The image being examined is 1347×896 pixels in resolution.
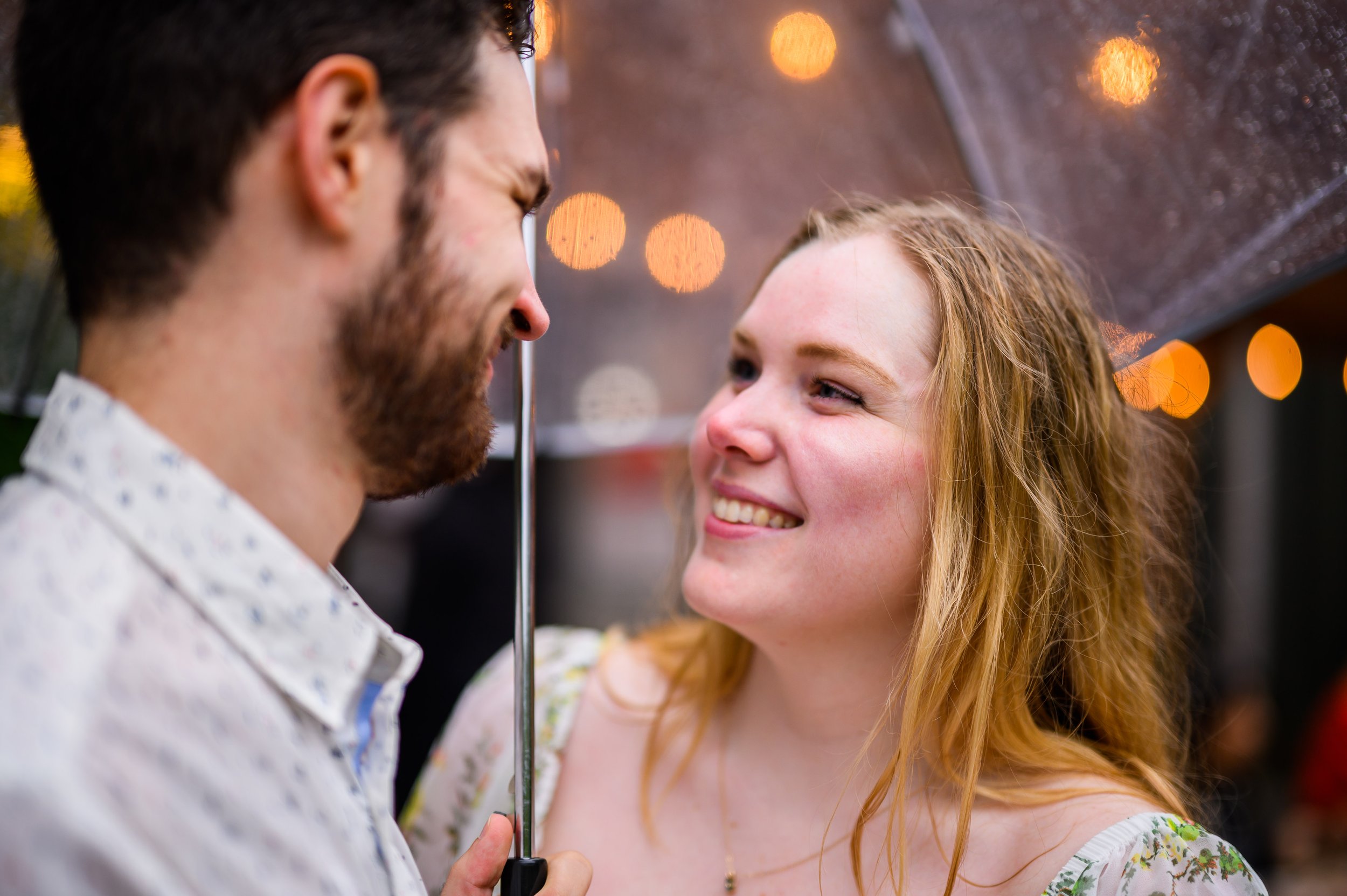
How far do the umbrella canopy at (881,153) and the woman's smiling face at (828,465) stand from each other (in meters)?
0.53

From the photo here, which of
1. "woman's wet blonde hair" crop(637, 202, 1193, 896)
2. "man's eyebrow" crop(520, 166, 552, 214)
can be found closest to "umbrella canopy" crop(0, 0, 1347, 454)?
"woman's wet blonde hair" crop(637, 202, 1193, 896)

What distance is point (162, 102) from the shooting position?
88 centimetres

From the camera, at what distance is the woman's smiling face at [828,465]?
1.38 m

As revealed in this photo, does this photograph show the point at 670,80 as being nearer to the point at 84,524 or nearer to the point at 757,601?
the point at 757,601

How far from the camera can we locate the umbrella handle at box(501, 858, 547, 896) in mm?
1141

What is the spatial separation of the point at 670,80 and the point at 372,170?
1.16m

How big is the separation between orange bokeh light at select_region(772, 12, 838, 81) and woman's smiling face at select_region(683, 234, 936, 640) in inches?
23.8

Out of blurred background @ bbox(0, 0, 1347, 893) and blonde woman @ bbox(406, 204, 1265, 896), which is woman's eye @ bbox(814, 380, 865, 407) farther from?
blurred background @ bbox(0, 0, 1347, 893)

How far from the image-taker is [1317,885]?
353cm

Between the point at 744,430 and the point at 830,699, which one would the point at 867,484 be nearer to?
the point at 744,430

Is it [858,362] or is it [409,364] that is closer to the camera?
[409,364]

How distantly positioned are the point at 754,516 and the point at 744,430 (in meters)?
0.14

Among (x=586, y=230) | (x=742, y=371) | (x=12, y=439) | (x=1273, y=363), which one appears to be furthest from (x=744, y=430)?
(x=1273, y=363)

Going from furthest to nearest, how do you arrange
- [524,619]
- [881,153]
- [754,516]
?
[881,153]
[754,516]
[524,619]
